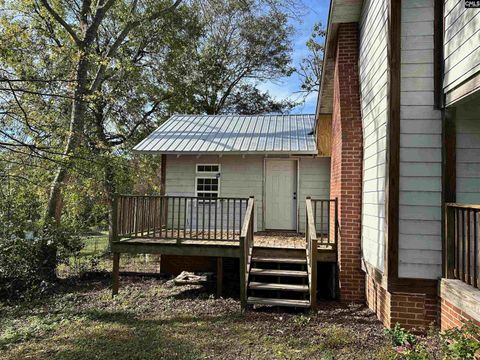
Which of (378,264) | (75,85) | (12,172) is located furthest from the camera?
(75,85)

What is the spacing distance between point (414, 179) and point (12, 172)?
9.13 metres

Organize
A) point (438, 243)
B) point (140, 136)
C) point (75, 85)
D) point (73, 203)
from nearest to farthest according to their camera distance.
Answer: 1. point (438, 243)
2. point (75, 85)
3. point (73, 203)
4. point (140, 136)

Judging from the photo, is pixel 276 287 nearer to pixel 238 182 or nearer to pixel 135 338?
pixel 135 338

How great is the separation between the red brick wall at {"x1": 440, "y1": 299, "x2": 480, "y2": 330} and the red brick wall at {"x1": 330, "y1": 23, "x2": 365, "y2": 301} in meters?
2.35

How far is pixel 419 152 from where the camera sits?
488 centimetres

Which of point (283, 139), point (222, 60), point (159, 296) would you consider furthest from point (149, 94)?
point (159, 296)

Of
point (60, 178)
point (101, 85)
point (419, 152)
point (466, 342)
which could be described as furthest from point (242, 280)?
point (101, 85)

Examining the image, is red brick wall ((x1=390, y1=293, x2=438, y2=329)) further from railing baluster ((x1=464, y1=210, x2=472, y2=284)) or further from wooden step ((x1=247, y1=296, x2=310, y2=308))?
wooden step ((x1=247, y1=296, x2=310, y2=308))

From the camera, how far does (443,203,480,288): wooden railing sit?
405cm

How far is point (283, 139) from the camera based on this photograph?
36.7 feet

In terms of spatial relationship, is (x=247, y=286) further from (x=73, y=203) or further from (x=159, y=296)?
(x=73, y=203)

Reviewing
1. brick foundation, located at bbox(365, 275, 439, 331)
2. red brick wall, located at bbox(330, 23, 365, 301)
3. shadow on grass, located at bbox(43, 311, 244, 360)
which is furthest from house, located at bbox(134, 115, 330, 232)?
brick foundation, located at bbox(365, 275, 439, 331)

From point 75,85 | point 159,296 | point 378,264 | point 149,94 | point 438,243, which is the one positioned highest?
point 149,94

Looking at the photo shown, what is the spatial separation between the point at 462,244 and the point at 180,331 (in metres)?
4.11
